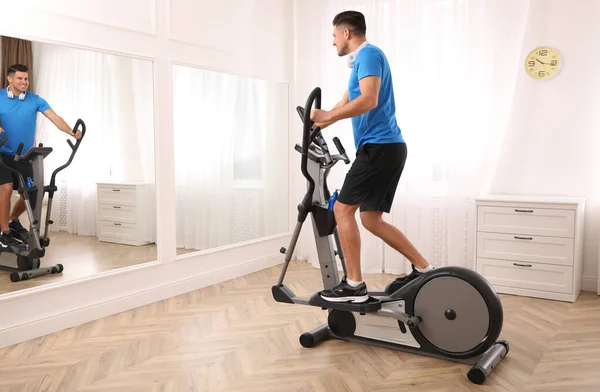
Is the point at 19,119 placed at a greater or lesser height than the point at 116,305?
greater

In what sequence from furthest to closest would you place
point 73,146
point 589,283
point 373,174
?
point 589,283 < point 73,146 < point 373,174

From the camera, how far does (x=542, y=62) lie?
13.8 feet

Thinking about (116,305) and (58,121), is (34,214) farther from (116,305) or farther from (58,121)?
(116,305)

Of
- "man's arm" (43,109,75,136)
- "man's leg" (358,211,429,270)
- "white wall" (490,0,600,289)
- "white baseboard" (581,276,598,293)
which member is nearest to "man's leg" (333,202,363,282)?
"man's leg" (358,211,429,270)

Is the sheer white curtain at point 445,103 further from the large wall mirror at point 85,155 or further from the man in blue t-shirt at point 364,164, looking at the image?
the large wall mirror at point 85,155

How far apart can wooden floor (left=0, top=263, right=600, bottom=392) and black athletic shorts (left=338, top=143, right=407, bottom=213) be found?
2.71ft

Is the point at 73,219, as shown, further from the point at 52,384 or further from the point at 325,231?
the point at 325,231

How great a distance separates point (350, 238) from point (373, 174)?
0.36m

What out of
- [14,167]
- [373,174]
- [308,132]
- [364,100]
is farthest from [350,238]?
[14,167]

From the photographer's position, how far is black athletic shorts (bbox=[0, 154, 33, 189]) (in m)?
3.06

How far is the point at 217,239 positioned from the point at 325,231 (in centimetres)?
176

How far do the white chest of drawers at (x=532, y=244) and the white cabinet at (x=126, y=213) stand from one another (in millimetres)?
2478

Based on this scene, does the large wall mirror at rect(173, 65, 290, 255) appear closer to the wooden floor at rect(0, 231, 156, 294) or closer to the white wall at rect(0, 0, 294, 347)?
the white wall at rect(0, 0, 294, 347)

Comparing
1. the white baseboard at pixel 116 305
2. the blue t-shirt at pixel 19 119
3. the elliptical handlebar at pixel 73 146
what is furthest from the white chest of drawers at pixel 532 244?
the blue t-shirt at pixel 19 119
